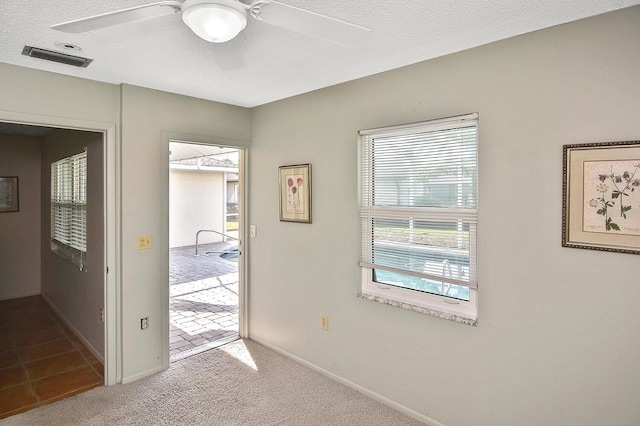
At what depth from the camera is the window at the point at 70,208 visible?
145 inches

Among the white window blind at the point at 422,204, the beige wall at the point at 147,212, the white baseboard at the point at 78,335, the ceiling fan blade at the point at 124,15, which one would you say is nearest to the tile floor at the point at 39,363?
the white baseboard at the point at 78,335

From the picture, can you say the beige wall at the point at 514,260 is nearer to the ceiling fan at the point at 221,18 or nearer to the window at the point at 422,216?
the window at the point at 422,216

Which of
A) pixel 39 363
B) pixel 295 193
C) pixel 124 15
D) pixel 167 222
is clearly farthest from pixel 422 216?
pixel 39 363

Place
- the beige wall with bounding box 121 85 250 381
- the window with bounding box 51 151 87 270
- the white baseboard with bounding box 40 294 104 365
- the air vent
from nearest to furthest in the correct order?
1. the air vent
2. the beige wall with bounding box 121 85 250 381
3. the white baseboard with bounding box 40 294 104 365
4. the window with bounding box 51 151 87 270

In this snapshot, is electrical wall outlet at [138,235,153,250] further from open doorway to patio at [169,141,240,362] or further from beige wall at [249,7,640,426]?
beige wall at [249,7,640,426]

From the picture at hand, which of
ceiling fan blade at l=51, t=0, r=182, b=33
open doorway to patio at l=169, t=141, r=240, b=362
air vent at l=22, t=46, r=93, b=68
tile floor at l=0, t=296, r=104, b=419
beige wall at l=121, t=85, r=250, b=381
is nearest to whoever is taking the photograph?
ceiling fan blade at l=51, t=0, r=182, b=33

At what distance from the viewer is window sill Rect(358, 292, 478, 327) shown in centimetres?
223

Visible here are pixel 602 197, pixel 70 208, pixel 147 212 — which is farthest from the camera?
pixel 70 208

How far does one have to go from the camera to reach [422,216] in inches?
95.4

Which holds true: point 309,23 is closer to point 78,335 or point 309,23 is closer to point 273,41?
point 273,41

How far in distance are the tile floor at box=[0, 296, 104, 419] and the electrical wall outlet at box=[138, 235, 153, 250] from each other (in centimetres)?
113

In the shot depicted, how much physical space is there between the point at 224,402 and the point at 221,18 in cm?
251

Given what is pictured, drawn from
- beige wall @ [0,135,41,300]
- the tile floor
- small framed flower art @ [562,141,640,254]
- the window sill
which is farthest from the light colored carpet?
beige wall @ [0,135,41,300]

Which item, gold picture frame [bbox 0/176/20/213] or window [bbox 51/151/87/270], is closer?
window [bbox 51/151/87/270]
